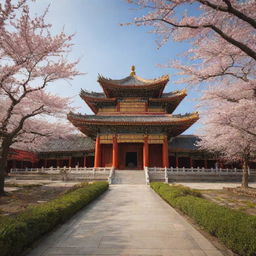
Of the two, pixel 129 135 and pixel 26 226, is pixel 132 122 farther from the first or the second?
pixel 26 226

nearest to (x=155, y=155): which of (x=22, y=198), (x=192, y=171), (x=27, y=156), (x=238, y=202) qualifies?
(x=192, y=171)

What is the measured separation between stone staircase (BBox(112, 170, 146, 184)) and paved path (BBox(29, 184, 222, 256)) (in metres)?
13.2

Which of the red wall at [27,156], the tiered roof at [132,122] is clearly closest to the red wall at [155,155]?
the tiered roof at [132,122]

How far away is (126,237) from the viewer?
495 centimetres

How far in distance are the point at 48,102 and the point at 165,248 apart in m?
12.7

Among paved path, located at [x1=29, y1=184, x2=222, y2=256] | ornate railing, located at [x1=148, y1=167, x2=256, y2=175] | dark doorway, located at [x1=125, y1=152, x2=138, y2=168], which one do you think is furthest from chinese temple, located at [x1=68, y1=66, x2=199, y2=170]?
paved path, located at [x1=29, y1=184, x2=222, y2=256]

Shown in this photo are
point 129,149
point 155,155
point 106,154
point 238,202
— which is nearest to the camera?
point 238,202

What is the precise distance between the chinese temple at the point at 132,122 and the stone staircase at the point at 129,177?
2021mm

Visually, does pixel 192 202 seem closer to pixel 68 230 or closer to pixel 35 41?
pixel 68 230

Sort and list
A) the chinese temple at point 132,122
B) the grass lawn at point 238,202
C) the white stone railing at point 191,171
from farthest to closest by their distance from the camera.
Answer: the chinese temple at point 132,122 → the white stone railing at point 191,171 → the grass lawn at point 238,202

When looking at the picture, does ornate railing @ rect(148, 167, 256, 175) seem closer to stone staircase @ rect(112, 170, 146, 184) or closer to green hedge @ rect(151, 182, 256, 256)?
stone staircase @ rect(112, 170, 146, 184)

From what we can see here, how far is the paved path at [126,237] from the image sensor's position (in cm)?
416

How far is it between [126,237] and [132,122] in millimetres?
19335

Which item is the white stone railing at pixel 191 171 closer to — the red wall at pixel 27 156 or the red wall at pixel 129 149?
the red wall at pixel 129 149
